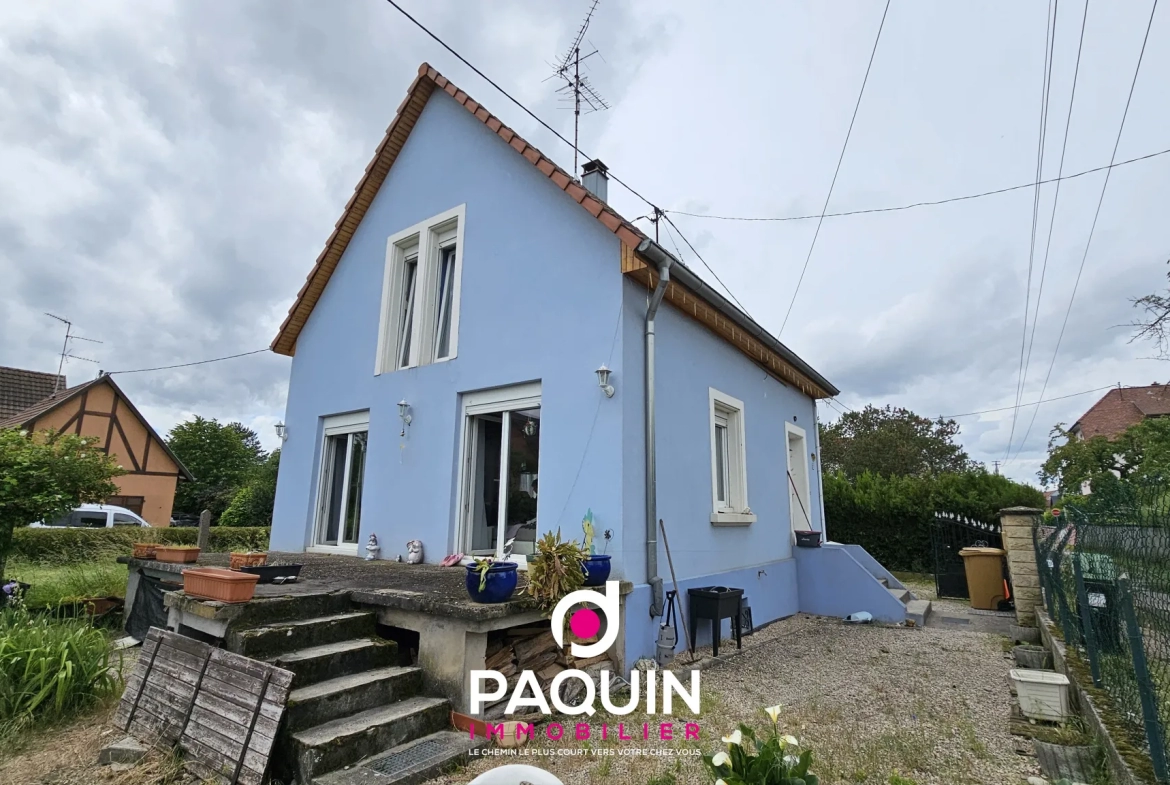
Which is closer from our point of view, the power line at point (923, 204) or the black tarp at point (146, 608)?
the black tarp at point (146, 608)

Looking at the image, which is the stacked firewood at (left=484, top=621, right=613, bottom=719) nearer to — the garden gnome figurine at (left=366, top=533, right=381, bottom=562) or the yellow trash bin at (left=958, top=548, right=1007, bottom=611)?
the garden gnome figurine at (left=366, top=533, right=381, bottom=562)

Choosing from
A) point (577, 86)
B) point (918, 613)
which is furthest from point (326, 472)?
point (918, 613)

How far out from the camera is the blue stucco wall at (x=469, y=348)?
549 cm

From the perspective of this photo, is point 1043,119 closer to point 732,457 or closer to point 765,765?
point 732,457

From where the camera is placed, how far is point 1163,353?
453 inches

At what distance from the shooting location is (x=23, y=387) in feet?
65.0

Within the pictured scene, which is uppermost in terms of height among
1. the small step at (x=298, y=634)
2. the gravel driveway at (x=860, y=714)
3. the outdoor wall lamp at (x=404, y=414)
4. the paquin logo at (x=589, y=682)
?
the outdoor wall lamp at (x=404, y=414)

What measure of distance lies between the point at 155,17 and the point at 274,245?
6.08 metres

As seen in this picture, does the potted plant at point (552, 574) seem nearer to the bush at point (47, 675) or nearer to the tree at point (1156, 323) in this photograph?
the bush at point (47, 675)

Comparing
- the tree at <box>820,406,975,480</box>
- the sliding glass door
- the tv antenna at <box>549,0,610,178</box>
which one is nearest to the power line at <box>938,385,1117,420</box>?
the tree at <box>820,406,975,480</box>

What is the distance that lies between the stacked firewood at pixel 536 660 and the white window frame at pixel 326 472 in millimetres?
4274

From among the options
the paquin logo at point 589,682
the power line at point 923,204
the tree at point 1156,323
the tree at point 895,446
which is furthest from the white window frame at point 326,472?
the tree at point 895,446

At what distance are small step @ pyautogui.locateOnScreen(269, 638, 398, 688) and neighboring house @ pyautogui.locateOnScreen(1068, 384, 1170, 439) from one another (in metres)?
35.2

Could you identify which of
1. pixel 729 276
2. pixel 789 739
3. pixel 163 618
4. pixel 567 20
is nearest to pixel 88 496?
pixel 163 618
